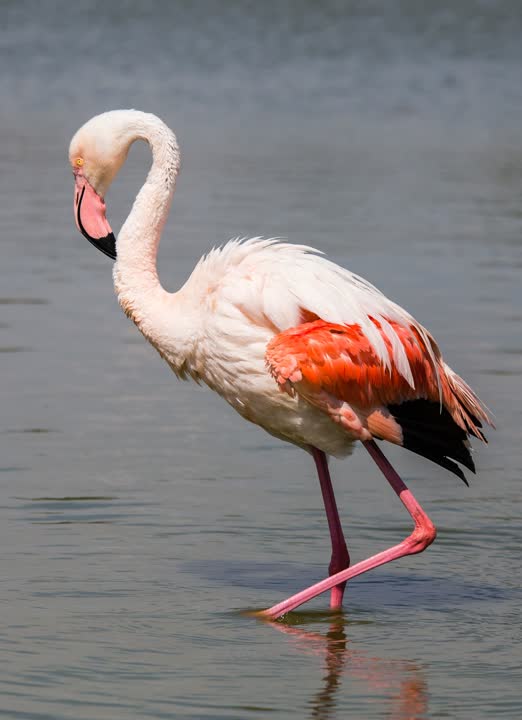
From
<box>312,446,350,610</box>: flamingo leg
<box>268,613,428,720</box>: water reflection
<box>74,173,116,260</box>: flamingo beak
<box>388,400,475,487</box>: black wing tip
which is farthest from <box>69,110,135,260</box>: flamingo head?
<box>268,613,428,720</box>: water reflection

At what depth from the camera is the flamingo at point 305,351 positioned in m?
6.21

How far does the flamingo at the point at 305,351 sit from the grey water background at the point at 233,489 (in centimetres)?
42

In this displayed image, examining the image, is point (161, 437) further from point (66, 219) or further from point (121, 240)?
point (66, 219)

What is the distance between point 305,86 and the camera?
105 feet

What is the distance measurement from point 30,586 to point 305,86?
26.3 metres

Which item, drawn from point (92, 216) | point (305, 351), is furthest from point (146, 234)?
point (305, 351)

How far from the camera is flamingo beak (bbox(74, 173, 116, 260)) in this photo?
6.98 metres

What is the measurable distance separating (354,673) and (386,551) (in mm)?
743

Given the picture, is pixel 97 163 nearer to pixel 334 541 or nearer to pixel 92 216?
pixel 92 216

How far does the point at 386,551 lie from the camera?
6457 mm

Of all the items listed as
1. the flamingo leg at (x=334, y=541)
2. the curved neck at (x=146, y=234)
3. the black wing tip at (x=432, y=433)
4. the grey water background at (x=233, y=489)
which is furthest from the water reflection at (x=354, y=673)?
the curved neck at (x=146, y=234)

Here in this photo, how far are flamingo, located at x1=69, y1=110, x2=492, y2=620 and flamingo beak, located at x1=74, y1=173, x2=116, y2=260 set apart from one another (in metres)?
0.19

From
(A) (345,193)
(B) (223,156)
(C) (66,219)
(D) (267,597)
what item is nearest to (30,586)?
(D) (267,597)

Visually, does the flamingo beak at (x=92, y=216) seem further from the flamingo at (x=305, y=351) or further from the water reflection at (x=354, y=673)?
the water reflection at (x=354, y=673)
